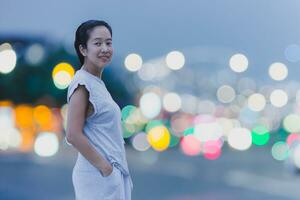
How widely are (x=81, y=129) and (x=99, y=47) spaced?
0.93 feet

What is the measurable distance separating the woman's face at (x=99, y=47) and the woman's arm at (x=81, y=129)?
0.13 m

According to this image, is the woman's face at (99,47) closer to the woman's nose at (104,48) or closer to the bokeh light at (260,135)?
the woman's nose at (104,48)

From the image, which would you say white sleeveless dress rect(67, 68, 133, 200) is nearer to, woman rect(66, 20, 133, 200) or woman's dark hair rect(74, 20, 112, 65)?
woman rect(66, 20, 133, 200)

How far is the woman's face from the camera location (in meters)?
2.54

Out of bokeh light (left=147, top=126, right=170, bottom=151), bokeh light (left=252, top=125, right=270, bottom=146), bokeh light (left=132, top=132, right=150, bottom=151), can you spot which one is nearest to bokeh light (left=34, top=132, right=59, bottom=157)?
bokeh light (left=132, top=132, right=150, bottom=151)

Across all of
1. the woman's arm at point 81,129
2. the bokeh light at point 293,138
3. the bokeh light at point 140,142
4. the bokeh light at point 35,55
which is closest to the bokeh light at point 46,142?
the bokeh light at point 140,142

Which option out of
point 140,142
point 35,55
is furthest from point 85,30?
point 35,55

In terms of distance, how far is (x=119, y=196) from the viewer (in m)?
2.51

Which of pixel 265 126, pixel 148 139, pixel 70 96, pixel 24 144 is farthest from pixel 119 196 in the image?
pixel 265 126

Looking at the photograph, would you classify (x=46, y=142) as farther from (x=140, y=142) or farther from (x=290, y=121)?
(x=290, y=121)

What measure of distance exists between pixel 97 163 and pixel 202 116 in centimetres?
4490

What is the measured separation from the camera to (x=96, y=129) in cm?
249

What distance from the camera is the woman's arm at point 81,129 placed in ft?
8.03

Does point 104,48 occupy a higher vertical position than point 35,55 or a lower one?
lower
